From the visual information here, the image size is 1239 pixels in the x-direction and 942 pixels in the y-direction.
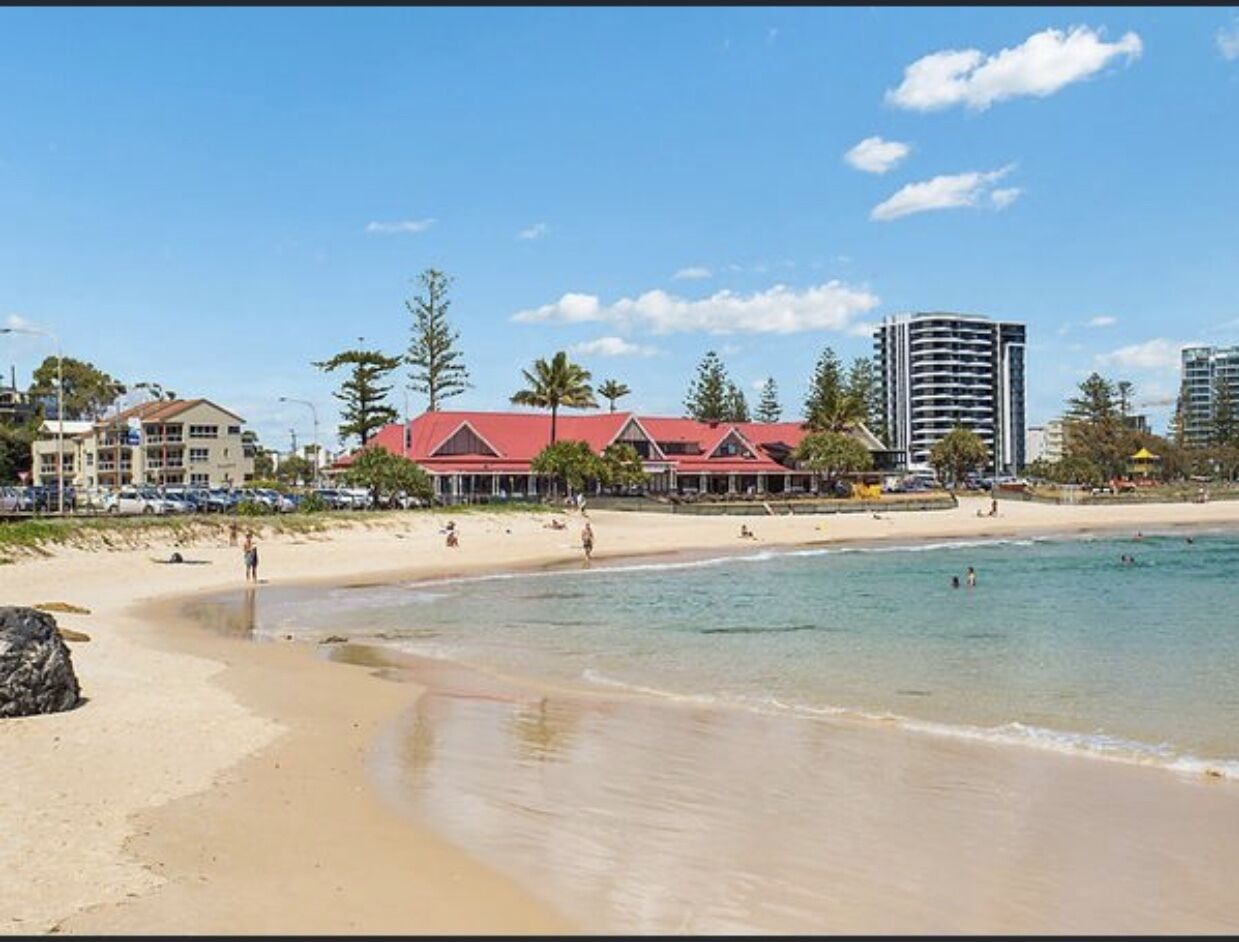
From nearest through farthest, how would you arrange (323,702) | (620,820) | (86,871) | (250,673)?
1. (86,871)
2. (620,820)
3. (323,702)
4. (250,673)

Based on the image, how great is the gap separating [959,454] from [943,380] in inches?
3222

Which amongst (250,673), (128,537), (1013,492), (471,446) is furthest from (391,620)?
(1013,492)

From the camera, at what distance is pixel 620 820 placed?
837cm

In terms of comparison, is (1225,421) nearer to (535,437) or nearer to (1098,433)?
(1098,433)

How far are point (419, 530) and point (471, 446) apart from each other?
794 inches

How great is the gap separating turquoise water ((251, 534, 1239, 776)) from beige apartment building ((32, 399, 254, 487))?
57761 millimetres

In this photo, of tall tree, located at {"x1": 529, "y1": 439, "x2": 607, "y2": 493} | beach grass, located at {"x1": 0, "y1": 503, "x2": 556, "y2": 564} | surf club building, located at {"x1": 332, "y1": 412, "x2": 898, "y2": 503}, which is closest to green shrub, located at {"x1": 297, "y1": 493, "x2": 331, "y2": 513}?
beach grass, located at {"x1": 0, "y1": 503, "x2": 556, "y2": 564}

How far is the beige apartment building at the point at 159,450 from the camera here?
86.6 meters

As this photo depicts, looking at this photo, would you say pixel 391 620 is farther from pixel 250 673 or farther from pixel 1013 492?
pixel 1013 492

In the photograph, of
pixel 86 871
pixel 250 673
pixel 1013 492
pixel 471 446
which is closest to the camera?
pixel 86 871

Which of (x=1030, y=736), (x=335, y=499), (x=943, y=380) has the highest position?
(x=943, y=380)

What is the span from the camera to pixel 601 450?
233 feet

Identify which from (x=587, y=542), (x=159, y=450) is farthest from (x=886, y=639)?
(x=159, y=450)

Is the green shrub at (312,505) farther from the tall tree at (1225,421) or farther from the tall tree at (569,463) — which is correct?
the tall tree at (1225,421)
